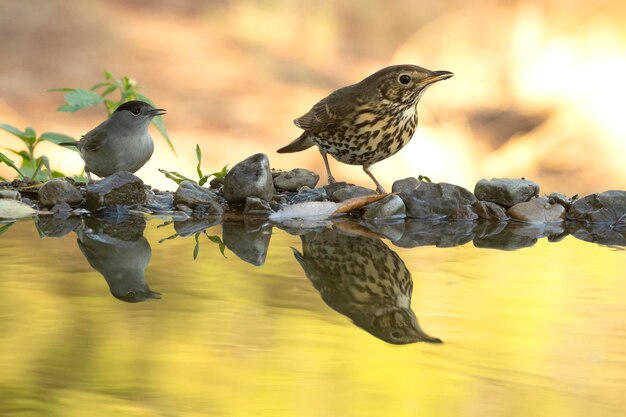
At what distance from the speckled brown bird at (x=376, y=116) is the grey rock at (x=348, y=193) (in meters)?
0.14

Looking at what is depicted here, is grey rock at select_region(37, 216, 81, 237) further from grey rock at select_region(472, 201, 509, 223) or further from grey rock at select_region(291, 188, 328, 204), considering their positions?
grey rock at select_region(472, 201, 509, 223)

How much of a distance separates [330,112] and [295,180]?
1.22 feet

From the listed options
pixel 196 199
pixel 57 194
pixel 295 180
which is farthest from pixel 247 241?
pixel 295 180

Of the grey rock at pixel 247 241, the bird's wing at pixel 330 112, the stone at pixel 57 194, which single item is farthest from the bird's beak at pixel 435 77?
the stone at pixel 57 194

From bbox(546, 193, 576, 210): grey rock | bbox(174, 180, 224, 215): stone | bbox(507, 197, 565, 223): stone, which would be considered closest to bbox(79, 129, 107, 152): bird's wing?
bbox(174, 180, 224, 215): stone

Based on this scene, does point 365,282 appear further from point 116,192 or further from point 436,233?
point 116,192

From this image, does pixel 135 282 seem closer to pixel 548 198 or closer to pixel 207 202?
pixel 207 202

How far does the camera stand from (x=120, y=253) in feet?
8.53

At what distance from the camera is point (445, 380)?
4.32ft

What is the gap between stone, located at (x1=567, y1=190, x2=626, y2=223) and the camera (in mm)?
3805

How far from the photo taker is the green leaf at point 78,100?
4.30 metres

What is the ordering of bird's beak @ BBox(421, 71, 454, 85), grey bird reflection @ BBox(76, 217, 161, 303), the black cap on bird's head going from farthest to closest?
the black cap on bird's head, bird's beak @ BBox(421, 71, 454, 85), grey bird reflection @ BBox(76, 217, 161, 303)

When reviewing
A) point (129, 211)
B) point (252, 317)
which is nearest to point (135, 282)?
point (252, 317)

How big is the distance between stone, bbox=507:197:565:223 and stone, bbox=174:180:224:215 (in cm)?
125
